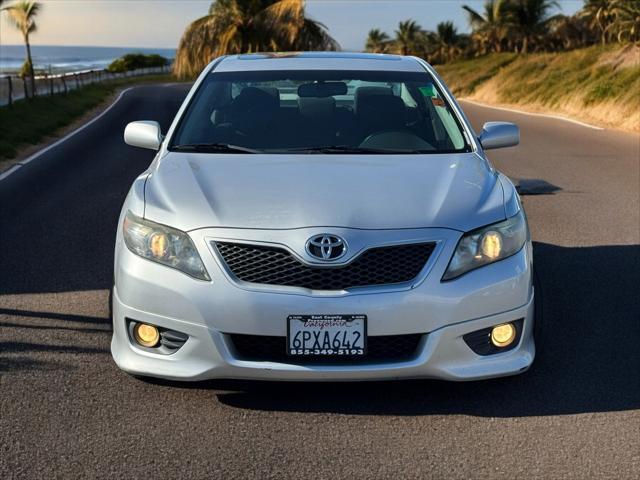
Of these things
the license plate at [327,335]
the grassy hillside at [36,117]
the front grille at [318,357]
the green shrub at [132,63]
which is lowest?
the green shrub at [132,63]

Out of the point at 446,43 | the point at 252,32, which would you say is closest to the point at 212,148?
the point at 252,32

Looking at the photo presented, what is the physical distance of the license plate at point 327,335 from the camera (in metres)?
3.75

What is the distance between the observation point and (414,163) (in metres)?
4.65

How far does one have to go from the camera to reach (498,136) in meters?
5.34

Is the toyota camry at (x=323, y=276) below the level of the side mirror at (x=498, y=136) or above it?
below

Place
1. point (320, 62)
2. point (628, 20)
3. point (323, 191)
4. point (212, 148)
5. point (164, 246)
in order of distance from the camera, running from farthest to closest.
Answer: point (628, 20) < point (320, 62) < point (212, 148) < point (323, 191) < point (164, 246)

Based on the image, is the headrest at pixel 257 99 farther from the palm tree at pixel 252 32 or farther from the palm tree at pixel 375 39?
the palm tree at pixel 375 39

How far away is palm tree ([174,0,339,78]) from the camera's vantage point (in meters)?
39.5

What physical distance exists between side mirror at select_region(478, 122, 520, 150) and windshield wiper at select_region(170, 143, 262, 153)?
4.46ft

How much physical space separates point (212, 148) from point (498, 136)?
1675 mm

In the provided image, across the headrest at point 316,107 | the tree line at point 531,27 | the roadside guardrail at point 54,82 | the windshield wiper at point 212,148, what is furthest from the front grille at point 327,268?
the tree line at point 531,27

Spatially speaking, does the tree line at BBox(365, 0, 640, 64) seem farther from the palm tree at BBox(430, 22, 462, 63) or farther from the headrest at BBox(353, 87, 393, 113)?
the headrest at BBox(353, 87, 393, 113)

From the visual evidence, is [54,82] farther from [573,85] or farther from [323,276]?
[323,276]

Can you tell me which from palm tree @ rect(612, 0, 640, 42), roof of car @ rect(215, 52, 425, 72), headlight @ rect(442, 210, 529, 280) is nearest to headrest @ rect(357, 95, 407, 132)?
roof of car @ rect(215, 52, 425, 72)
